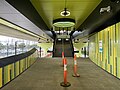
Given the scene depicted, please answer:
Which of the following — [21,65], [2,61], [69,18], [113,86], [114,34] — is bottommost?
[113,86]

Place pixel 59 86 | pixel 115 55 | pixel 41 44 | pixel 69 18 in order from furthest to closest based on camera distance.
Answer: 1. pixel 41 44
2. pixel 69 18
3. pixel 115 55
4. pixel 59 86

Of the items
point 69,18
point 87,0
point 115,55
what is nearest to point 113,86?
point 115,55

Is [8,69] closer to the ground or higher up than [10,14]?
closer to the ground

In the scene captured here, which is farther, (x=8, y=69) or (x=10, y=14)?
(x=8, y=69)

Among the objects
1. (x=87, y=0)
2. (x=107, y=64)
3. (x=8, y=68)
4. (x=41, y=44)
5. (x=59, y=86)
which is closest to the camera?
(x=87, y=0)

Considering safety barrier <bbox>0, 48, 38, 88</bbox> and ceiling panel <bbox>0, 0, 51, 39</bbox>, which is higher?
ceiling panel <bbox>0, 0, 51, 39</bbox>

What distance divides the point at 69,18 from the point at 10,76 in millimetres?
3489

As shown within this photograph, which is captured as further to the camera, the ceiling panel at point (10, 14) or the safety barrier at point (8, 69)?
the safety barrier at point (8, 69)

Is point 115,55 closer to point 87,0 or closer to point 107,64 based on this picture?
point 107,64

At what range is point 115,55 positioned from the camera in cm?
564

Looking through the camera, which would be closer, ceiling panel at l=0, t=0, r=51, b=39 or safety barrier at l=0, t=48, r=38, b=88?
ceiling panel at l=0, t=0, r=51, b=39

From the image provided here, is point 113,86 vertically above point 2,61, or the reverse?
point 2,61

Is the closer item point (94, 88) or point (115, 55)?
point (94, 88)

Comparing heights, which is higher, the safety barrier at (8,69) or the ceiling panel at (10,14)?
the ceiling panel at (10,14)
